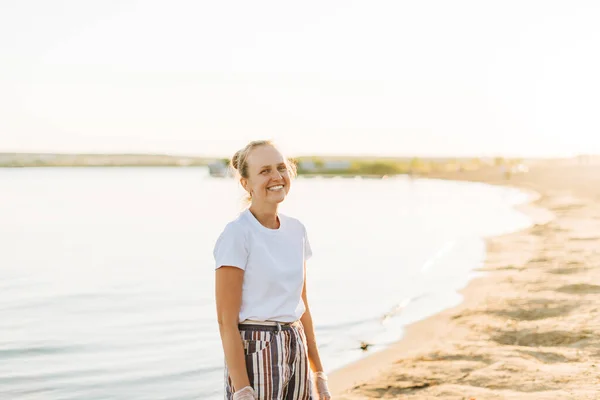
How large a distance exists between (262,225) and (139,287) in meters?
13.7

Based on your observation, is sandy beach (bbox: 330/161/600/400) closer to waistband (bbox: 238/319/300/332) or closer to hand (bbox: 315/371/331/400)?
hand (bbox: 315/371/331/400)

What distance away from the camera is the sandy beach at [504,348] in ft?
23.2

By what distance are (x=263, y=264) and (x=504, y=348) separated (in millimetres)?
6098

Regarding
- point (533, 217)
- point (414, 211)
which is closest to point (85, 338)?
point (533, 217)

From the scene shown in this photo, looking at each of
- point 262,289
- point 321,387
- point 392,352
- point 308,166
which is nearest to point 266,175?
point 262,289

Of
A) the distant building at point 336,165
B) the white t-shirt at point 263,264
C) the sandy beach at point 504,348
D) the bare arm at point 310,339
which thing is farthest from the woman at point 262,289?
the distant building at point 336,165

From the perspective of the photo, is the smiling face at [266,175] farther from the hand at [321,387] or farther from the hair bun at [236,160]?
the hand at [321,387]

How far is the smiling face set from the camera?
3482mm

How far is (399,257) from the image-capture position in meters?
21.9

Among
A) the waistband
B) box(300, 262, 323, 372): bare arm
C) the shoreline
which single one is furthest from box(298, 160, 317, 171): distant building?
the waistband

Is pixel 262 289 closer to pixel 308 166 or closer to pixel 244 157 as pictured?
pixel 244 157

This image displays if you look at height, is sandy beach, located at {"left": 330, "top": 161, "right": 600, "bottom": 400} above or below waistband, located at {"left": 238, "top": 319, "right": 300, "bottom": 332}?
below

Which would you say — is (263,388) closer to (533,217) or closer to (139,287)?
(139,287)

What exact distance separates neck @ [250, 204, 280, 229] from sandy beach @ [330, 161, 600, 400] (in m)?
3.92
